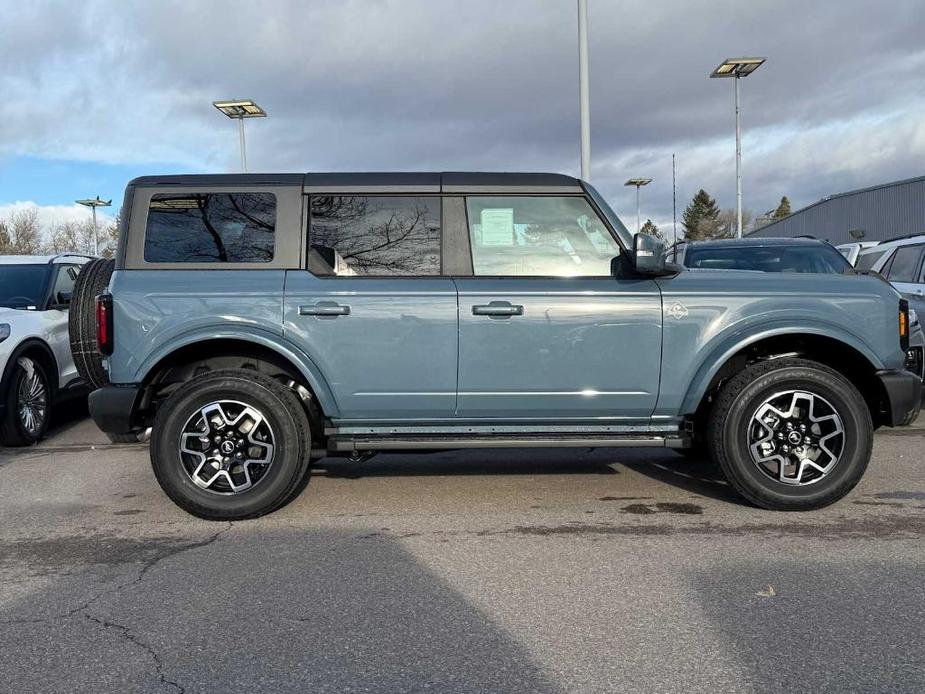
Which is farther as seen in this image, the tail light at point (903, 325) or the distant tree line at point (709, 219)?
the distant tree line at point (709, 219)

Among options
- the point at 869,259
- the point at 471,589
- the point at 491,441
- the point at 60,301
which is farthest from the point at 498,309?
the point at 869,259

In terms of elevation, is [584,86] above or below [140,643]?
above

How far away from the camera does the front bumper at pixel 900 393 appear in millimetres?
4523

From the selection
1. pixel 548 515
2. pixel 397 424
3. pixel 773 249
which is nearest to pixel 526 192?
pixel 397 424

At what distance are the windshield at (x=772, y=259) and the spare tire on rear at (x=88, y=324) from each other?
592cm

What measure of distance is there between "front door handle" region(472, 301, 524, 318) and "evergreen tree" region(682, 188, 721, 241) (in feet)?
253

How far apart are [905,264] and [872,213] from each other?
91.0 ft

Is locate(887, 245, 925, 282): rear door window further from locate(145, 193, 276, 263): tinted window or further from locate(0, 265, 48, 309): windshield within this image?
locate(0, 265, 48, 309): windshield

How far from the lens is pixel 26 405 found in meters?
6.93

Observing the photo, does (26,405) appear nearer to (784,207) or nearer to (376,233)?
(376,233)

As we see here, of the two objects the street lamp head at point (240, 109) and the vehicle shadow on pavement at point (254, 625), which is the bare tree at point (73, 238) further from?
the vehicle shadow on pavement at point (254, 625)

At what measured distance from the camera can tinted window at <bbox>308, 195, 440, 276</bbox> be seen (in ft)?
15.4

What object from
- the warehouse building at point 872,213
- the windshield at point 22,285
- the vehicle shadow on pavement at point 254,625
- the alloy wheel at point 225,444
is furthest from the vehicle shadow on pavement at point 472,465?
the warehouse building at point 872,213

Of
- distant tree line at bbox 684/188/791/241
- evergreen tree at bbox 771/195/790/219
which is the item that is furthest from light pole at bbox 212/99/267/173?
evergreen tree at bbox 771/195/790/219
